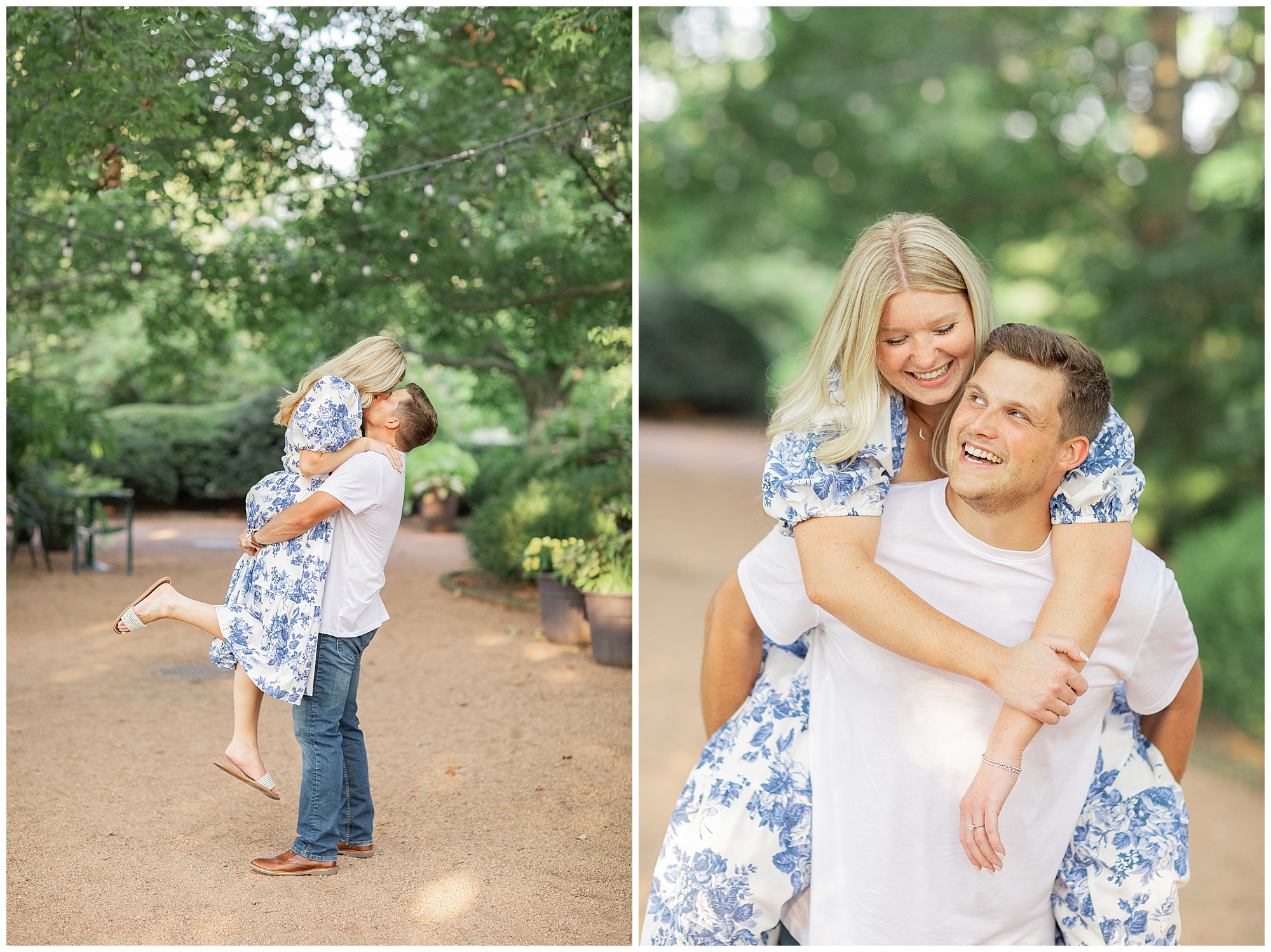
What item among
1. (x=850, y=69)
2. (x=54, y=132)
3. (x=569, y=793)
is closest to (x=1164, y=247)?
(x=850, y=69)

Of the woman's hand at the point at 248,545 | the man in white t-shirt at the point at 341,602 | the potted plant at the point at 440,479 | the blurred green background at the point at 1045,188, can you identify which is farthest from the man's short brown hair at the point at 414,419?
the blurred green background at the point at 1045,188

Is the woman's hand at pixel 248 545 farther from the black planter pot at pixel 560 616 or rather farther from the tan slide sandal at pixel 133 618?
the black planter pot at pixel 560 616

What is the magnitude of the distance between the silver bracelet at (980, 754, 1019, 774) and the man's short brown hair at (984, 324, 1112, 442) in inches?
22.1

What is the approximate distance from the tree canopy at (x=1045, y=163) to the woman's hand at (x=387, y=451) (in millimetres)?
5638

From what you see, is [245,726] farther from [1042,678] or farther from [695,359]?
[695,359]

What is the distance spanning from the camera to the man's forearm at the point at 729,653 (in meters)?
2.01

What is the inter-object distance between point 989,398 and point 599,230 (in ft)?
7.25

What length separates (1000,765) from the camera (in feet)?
5.58

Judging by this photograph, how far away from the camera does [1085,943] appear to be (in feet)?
6.29

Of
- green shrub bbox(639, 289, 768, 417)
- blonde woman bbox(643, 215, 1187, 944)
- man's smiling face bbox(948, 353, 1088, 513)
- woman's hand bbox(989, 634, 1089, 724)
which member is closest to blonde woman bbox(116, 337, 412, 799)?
blonde woman bbox(643, 215, 1187, 944)

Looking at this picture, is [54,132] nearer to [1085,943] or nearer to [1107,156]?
[1085,943]

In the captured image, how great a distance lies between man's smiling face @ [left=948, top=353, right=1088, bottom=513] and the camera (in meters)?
1.68

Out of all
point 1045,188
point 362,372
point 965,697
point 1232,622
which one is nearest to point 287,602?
point 362,372

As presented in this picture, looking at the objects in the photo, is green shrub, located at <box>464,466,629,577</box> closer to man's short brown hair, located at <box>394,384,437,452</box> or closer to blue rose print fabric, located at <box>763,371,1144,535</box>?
man's short brown hair, located at <box>394,384,437,452</box>
